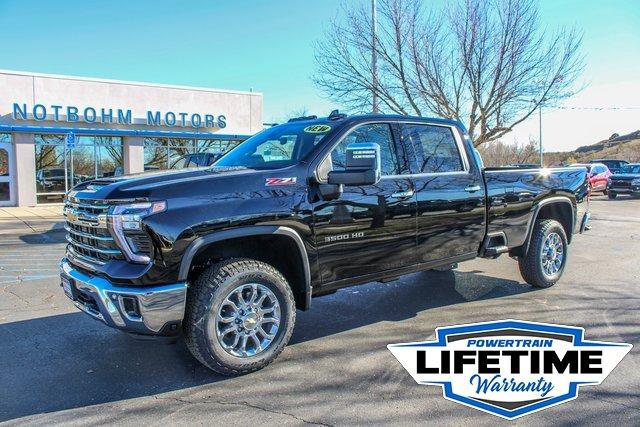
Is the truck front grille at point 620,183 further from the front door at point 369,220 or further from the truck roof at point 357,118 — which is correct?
the front door at point 369,220

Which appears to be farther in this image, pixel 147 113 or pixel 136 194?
pixel 147 113

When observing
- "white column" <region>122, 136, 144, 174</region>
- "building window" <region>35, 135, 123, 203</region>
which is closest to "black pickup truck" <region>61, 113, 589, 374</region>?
"building window" <region>35, 135, 123, 203</region>

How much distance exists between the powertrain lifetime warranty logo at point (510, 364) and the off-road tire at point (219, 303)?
3.63ft

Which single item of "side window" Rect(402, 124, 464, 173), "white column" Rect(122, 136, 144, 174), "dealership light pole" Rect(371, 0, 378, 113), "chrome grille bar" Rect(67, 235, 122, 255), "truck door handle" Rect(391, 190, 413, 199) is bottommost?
"chrome grille bar" Rect(67, 235, 122, 255)

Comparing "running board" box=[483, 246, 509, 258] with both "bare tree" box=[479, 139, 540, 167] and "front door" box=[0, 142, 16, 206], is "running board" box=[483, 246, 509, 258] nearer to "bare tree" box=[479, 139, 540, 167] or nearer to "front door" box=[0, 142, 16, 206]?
"front door" box=[0, 142, 16, 206]

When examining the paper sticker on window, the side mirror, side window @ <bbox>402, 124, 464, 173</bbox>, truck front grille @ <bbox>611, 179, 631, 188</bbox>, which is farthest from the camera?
truck front grille @ <bbox>611, 179, 631, 188</bbox>

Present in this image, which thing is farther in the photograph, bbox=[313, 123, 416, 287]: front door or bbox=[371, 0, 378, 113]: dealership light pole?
bbox=[371, 0, 378, 113]: dealership light pole

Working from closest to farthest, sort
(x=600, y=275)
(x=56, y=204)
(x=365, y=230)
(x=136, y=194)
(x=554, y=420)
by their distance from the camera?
(x=554, y=420) → (x=136, y=194) → (x=365, y=230) → (x=600, y=275) → (x=56, y=204)

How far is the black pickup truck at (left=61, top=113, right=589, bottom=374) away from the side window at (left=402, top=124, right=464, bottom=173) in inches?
0.6

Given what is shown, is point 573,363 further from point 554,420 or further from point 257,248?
point 257,248

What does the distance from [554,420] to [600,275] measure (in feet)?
15.2

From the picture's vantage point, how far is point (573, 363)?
4.01 metres

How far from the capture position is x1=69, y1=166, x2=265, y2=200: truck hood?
11.6 feet

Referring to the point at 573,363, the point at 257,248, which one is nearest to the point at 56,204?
the point at 257,248
